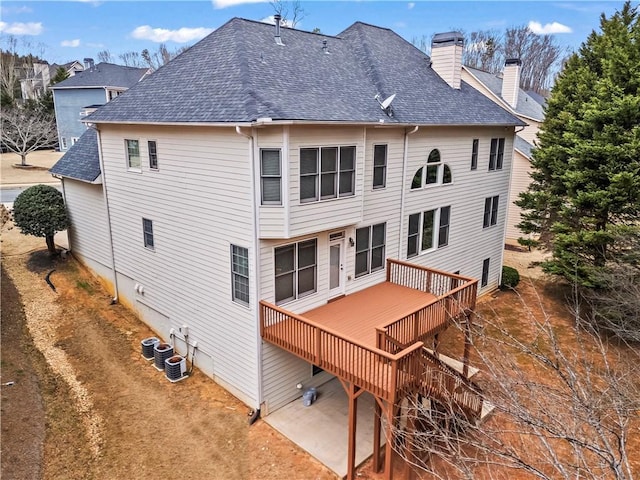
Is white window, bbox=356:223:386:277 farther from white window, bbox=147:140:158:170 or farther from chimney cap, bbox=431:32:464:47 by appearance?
chimney cap, bbox=431:32:464:47

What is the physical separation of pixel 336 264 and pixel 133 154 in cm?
717

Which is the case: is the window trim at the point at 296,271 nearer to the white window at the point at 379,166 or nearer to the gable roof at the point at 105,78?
the white window at the point at 379,166

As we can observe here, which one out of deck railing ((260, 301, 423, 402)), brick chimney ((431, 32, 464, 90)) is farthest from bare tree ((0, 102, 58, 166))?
deck railing ((260, 301, 423, 402))

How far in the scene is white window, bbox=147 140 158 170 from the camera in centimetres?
1266

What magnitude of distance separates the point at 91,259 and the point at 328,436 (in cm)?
1221

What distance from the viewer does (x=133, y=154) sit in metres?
13.6

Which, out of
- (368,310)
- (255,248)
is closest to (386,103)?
(255,248)

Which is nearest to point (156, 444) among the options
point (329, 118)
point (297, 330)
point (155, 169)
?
point (297, 330)

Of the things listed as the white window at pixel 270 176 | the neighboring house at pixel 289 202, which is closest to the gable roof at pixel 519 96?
the neighboring house at pixel 289 202

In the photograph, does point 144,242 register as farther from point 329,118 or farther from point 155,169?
point 329,118

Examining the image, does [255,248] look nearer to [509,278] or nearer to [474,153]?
[474,153]

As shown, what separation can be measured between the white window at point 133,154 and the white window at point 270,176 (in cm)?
542

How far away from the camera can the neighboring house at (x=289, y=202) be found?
1010cm

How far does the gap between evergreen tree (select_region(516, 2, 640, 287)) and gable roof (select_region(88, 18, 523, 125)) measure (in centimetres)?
276
